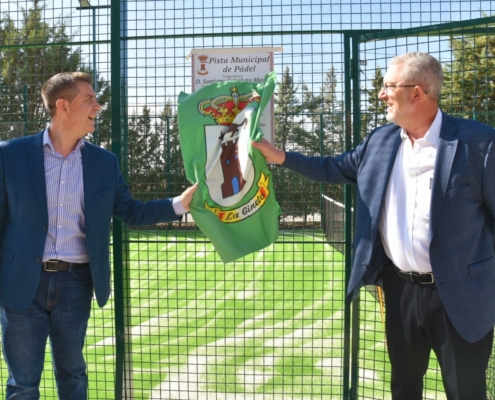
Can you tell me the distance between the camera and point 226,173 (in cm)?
352

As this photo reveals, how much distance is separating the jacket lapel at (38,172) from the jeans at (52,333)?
1.19 feet

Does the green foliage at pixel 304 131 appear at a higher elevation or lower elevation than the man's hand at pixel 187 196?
higher

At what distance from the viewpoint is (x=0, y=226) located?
3.16 m

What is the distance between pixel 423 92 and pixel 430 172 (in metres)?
0.40

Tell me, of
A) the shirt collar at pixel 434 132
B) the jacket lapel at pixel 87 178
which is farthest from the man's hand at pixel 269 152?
the jacket lapel at pixel 87 178

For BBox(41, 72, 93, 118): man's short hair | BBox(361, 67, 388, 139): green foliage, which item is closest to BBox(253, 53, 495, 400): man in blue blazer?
BBox(361, 67, 388, 139): green foliage

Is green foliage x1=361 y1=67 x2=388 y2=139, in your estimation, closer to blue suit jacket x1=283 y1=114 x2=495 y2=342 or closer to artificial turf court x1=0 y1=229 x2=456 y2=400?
artificial turf court x1=0 y1=229 x2=456 y2=400

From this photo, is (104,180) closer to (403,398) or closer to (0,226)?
(0,226)

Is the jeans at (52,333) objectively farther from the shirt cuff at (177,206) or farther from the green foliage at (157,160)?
→ the green foliage at (157,160)

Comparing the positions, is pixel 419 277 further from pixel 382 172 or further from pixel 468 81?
pixel 468 81

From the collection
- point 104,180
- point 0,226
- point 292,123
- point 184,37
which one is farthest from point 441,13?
point 0,226

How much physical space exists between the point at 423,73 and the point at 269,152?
0.93m

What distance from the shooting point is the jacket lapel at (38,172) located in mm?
3139

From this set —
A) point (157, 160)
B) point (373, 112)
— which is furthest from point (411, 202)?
point (157, 160)
